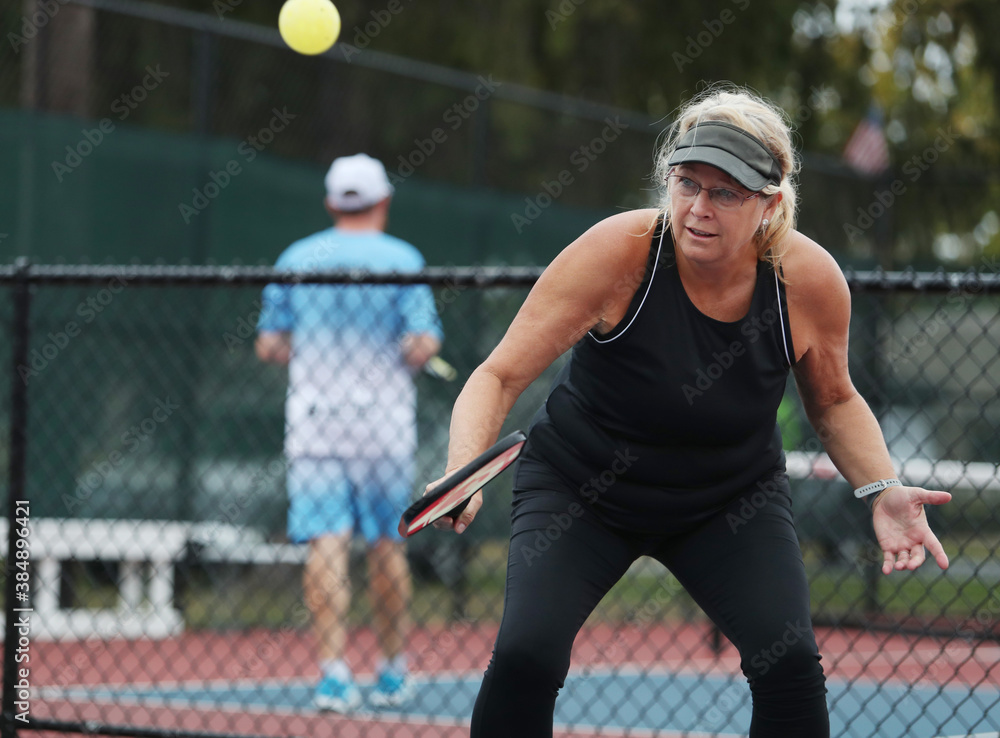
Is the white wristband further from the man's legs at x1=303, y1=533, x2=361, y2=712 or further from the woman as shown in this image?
the man's legs at x1=303, y1=533, x2=361, y2=712

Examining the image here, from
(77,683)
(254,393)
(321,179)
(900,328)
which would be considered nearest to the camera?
(77,683)

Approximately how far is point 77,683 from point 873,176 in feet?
23.6

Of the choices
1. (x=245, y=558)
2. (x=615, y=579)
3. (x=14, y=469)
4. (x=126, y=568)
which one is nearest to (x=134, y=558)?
(x=126, y=568)

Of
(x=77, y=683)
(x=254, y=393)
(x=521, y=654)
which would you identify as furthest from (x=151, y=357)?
(x=521, y=654)

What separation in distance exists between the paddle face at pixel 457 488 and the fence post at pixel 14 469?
7.25 feet

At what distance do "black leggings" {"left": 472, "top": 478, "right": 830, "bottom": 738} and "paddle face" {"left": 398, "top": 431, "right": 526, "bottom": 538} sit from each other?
34cm

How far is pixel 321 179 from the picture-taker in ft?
23.8

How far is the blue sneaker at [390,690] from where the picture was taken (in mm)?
4508

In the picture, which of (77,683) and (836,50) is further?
(836,50)

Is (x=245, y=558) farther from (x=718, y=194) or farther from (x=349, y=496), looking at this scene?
(x=718, y=194)

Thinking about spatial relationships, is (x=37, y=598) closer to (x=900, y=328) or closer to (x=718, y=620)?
(x=718, y=620)

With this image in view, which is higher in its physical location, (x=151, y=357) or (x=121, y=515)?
(x=151, y=357)

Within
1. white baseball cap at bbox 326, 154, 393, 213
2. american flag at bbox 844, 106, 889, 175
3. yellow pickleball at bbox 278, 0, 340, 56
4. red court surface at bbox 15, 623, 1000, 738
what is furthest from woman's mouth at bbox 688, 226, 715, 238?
american flag at bbox 844, 106, 889, 175

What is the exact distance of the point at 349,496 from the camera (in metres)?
A: 4.79
